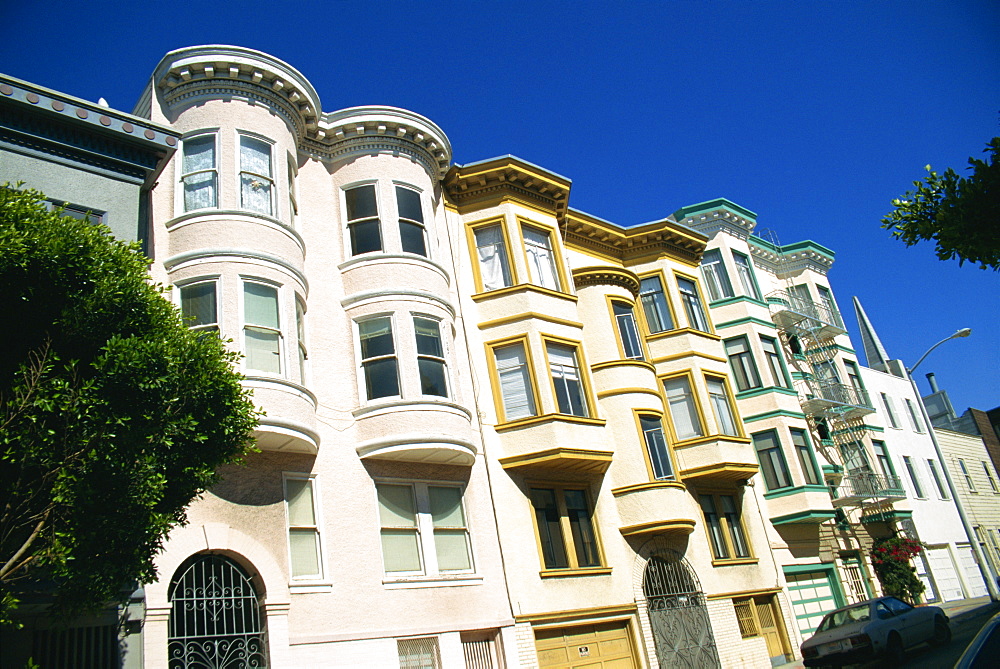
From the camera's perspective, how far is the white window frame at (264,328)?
1535 centimetres

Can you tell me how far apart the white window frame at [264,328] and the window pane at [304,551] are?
308 centimetres

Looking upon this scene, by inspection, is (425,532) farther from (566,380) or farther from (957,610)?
(957,610)

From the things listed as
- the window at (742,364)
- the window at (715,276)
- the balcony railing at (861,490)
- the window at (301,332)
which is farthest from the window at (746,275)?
the window at (301,332)

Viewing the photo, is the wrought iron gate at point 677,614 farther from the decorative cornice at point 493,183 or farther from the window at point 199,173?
the window at point 199,173

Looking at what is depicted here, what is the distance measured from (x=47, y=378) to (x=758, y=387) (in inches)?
952

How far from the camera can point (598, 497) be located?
2083 centimetres

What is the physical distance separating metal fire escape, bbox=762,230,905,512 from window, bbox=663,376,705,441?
7.40 m

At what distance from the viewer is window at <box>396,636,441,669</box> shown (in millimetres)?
15609

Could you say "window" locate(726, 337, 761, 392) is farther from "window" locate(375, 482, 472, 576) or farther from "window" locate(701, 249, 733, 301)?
"window" locate(375, 482, 472, 576)

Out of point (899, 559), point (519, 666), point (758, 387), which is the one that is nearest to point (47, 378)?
Result: point (519, 666)

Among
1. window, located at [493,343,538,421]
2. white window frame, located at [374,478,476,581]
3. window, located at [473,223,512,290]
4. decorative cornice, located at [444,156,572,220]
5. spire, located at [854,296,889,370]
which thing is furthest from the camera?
spire, located at [854,296,889,370]

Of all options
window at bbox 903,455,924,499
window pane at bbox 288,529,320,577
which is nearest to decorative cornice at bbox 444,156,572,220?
window pane at bbox 288,529,320,577

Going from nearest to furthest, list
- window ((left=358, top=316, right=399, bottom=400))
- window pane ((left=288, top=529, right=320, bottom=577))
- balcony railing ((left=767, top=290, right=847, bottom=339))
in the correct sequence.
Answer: window pane ((left=288, top=529, right=320, bottom=577)), window ((left=358, top=316, right=399, bottom=400)), balcony railing ((left=767, top=290, right=847, bottom=339))

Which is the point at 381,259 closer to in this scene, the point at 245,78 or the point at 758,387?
the point at 245,78
